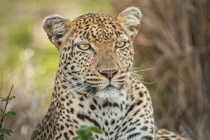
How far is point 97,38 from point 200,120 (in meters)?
3.37

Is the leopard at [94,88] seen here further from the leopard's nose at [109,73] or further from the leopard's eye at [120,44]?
the leopard's nose at [109,73]

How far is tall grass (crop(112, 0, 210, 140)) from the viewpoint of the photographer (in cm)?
705

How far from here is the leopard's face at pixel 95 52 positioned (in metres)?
4.42

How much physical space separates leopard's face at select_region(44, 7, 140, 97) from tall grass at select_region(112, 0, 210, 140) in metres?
2.55

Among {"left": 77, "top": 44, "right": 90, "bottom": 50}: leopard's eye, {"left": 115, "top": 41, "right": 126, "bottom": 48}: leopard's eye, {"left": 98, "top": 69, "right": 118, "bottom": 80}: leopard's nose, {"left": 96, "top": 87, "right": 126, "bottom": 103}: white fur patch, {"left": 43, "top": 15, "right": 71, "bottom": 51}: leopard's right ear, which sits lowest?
{"left": 96, "top": 87, "right": 126, "bottom": 103}: white fur patch

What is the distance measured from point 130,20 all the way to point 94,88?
1.13m

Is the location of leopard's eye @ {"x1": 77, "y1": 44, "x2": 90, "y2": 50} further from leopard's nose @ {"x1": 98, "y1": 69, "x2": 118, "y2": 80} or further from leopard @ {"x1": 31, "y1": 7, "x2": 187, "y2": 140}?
leopard's nose @ {"x1": 98, "y1": 69, "x2": 118, "y2": 80}

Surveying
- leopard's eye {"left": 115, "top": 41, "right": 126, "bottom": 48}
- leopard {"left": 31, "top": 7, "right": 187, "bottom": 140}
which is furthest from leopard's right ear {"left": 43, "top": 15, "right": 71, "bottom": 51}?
leopard's eye {"left": 115, "top": 41, "right": 126, "bottom": 48}

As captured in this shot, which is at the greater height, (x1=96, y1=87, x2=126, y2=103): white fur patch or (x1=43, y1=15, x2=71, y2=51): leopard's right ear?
(x1=43, y1=15, x2=71, y2=51): leopard's right ear

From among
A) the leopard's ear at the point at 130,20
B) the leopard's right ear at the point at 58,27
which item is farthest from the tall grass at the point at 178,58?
the leopard's right ear at the point at 58,27

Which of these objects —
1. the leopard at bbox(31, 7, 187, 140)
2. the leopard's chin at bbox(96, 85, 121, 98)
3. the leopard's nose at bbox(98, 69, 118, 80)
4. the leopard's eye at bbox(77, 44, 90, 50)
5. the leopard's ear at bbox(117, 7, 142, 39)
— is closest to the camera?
the leopard's nose at bbox(98, 69, 118, 80)

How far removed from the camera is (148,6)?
7449 millimetres

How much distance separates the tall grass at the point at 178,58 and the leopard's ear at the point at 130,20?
223 cm

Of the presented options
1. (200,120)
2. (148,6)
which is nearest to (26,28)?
(148,6)
